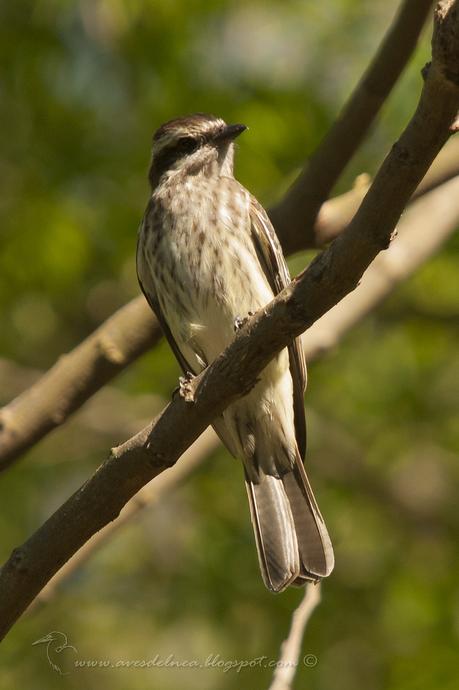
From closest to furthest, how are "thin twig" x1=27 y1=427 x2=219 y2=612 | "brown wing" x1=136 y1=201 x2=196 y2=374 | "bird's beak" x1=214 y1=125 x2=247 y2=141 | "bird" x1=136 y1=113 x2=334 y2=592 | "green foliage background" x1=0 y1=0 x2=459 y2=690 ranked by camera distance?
"thin twig" x1=27 y1=427 x2=219 y2=612, "bird" x1=136 y1=113 x2=334 y2=592, "brown wing" x1=136 y1=201 x2=196 y2=374, "bird's beak" x1=214 y1=125 x2=247 y2=141, "green foliage background" x1=0 y1=0 x2=459 y2=690

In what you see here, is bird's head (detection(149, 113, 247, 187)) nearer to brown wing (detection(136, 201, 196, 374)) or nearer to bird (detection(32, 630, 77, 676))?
brown wing (detection(136, 201, 196, 374))

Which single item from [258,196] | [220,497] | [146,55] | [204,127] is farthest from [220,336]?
[220,497]

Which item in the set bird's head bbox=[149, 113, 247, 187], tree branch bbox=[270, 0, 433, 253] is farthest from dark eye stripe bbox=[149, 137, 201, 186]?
tree branch bbox=[270, 0, 433, 253]

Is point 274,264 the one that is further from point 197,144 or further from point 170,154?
point 170,154

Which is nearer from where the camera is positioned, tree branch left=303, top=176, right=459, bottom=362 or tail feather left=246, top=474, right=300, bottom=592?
tail feather left=246, top=474, right=300, bottom=592

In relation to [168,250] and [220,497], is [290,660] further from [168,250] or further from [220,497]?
[220,497]

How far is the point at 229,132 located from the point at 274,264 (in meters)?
1.01

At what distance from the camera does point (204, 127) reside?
6.11 meters

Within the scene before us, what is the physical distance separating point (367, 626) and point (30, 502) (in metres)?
2.44

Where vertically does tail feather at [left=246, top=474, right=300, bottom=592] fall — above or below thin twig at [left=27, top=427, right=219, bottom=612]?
below

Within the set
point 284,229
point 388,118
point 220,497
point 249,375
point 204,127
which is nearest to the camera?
point 249,375

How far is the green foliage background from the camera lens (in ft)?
22.1

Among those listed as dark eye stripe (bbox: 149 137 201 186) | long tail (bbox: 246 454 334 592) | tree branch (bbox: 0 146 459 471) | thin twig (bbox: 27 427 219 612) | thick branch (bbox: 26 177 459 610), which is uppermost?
dark eye stripe (bbox: 149 137 201 186)

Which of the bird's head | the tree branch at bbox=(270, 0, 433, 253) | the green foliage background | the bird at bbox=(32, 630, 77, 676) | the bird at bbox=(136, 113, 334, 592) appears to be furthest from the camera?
the green foliage background
